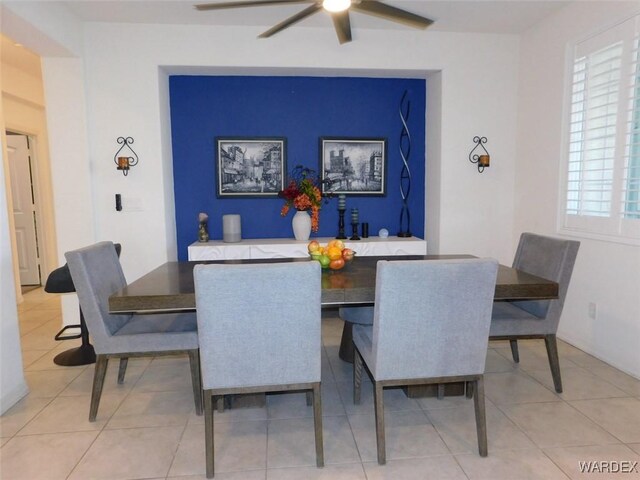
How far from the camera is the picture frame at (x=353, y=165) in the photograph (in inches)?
163

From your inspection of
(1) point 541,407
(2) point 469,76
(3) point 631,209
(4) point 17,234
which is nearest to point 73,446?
(1) point 541,407

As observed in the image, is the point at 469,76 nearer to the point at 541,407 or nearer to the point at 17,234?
the point at 541,407

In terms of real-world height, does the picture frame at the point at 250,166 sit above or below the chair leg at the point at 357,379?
above

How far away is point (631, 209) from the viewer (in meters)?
2.69

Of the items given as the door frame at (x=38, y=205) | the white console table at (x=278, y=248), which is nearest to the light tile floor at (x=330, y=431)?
the white console table at (x=278, y=248)

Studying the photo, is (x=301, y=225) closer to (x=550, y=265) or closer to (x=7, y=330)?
(x=550, y=265)

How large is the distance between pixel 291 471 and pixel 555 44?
363cm

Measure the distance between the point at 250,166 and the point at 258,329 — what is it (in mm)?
2632

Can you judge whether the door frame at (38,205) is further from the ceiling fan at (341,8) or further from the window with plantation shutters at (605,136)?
the window with plantation shutters at (605,136)

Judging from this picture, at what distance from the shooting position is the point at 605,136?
2859 mm

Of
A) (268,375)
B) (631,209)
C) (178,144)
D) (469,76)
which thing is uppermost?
(469,76)

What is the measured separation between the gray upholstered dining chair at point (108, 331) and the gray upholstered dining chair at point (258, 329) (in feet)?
1.77

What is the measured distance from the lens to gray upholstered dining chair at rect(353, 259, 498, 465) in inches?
→ 67.4

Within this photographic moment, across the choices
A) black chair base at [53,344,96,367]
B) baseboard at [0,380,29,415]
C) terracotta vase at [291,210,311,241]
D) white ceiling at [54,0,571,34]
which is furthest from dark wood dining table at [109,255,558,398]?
white ceiling at [54,0,571,34]
